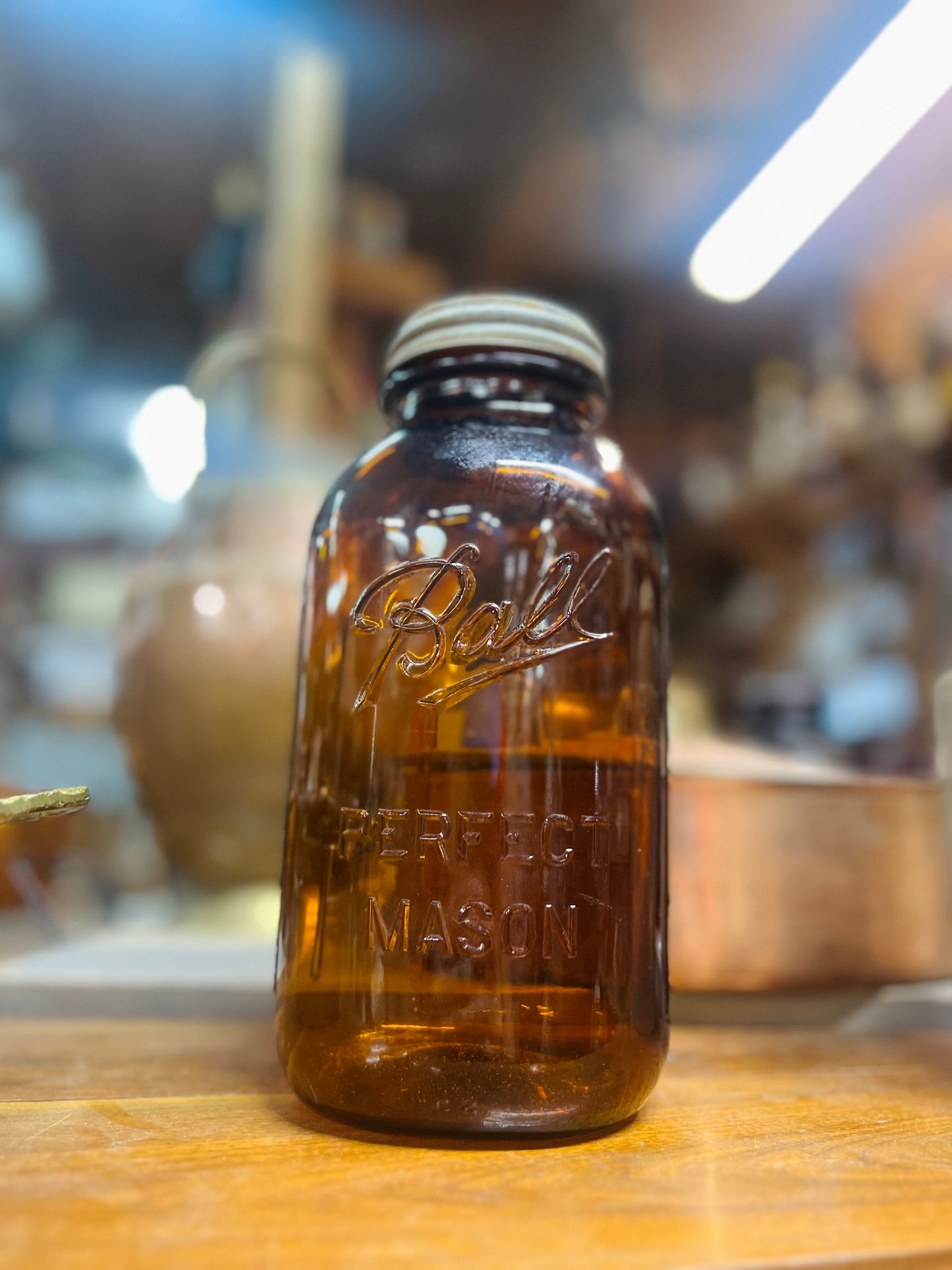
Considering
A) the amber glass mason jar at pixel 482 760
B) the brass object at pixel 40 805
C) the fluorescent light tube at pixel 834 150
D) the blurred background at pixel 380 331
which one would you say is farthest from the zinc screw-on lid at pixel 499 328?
the fluorescent light tube at pixel 834 150

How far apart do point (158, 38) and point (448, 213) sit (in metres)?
0.56

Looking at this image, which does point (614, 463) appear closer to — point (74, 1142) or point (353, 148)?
point (74, 1142)

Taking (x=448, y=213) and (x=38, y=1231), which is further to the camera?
(x=448, y=213)

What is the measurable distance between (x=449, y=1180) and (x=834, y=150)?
0.98 m

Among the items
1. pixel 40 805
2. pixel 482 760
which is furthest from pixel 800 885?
pixel 40 805

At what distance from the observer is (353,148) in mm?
1638

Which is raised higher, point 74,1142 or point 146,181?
point 146,181

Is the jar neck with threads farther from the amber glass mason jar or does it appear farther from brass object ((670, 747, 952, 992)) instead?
brass object ((670, 747, 952, 992))

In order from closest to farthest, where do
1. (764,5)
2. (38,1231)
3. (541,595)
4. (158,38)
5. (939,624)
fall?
1. (38,1231)
2. (541,595)
3. (764,5)
4. (939,624)
5. (158,38)

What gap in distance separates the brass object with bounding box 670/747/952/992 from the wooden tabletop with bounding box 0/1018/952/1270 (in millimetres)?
76

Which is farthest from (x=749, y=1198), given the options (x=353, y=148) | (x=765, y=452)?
(x=353, y=148)

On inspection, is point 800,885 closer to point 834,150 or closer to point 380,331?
point 834,150

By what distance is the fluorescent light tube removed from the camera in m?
0.79

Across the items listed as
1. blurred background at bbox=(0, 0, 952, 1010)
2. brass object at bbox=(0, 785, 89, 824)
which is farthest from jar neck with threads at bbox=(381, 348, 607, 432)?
blurred background at bbox=(0, 0, 952, 1010)
